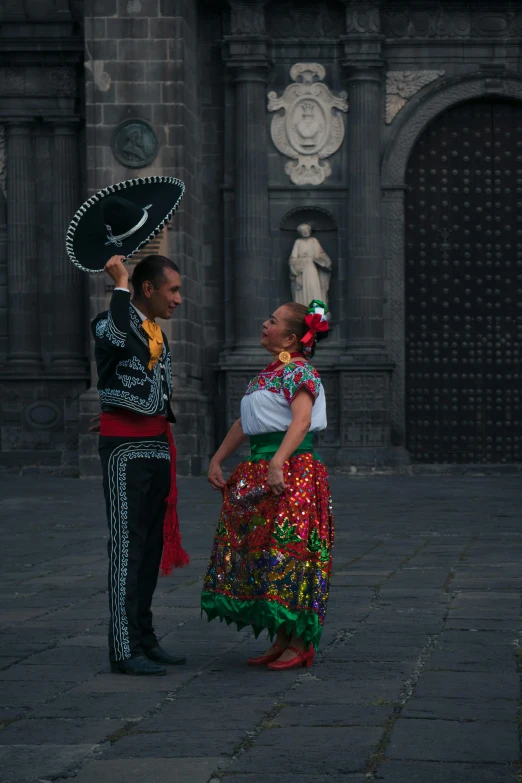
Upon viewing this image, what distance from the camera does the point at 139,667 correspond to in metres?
6.15

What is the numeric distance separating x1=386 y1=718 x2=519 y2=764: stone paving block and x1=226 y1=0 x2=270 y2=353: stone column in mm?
17258

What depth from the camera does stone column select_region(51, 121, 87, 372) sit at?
23.5 metres

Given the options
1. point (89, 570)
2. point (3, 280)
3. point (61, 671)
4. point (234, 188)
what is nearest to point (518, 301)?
point (234, 188)

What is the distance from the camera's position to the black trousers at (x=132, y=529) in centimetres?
624

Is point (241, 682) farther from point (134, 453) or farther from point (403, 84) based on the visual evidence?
point (403, 84)

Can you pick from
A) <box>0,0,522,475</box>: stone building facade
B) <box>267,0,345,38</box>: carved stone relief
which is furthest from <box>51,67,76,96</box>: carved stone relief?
<box>267,0,345,38</box>: carved stone relief

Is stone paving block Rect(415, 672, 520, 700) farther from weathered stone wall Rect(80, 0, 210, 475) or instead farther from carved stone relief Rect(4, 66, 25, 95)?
carved stone relief Rect(4, 66, 25, 95)

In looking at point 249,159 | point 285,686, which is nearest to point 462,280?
point 249,159

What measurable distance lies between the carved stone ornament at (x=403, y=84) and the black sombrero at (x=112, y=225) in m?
16.5

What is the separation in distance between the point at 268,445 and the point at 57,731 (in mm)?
1935

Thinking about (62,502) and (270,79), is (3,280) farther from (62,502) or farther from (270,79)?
(62,502)

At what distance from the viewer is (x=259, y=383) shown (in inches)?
260

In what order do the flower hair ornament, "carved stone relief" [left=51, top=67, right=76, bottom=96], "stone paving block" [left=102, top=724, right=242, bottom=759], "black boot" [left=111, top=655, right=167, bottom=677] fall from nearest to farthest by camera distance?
"stone paving block" [left=102, top=724, right=242, bottom=759], "black boot" [left=111, top=655, right=167, bottom=677], the flower hair ornament, "carved stone relief" [left=51, top=67, right=76, bottom=96]

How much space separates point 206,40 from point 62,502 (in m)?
9.06
